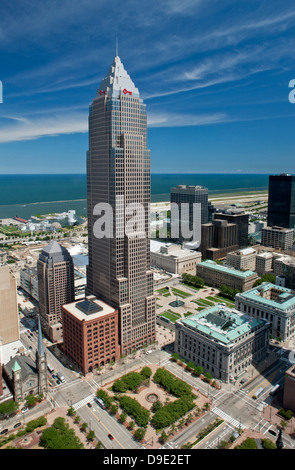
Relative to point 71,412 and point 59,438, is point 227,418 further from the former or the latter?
point 59,438

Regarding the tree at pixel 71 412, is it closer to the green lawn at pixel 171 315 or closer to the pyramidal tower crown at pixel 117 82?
the green lawn at pixel 171 315

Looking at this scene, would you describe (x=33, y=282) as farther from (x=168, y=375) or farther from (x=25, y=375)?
(x=168, y=375)

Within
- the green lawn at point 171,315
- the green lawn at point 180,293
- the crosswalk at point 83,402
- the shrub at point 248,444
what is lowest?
the crosswalk at point 83,402

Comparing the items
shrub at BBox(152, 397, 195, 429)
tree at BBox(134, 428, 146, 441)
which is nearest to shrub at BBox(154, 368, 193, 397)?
shrub at BBox(152, 397, 195, 429)

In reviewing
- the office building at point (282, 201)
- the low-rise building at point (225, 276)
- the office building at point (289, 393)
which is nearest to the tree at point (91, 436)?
the office building at point (289, 393)

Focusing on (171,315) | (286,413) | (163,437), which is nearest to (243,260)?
(171,315)

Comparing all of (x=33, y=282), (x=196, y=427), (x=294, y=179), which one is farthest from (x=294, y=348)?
(x=294, y=179)
